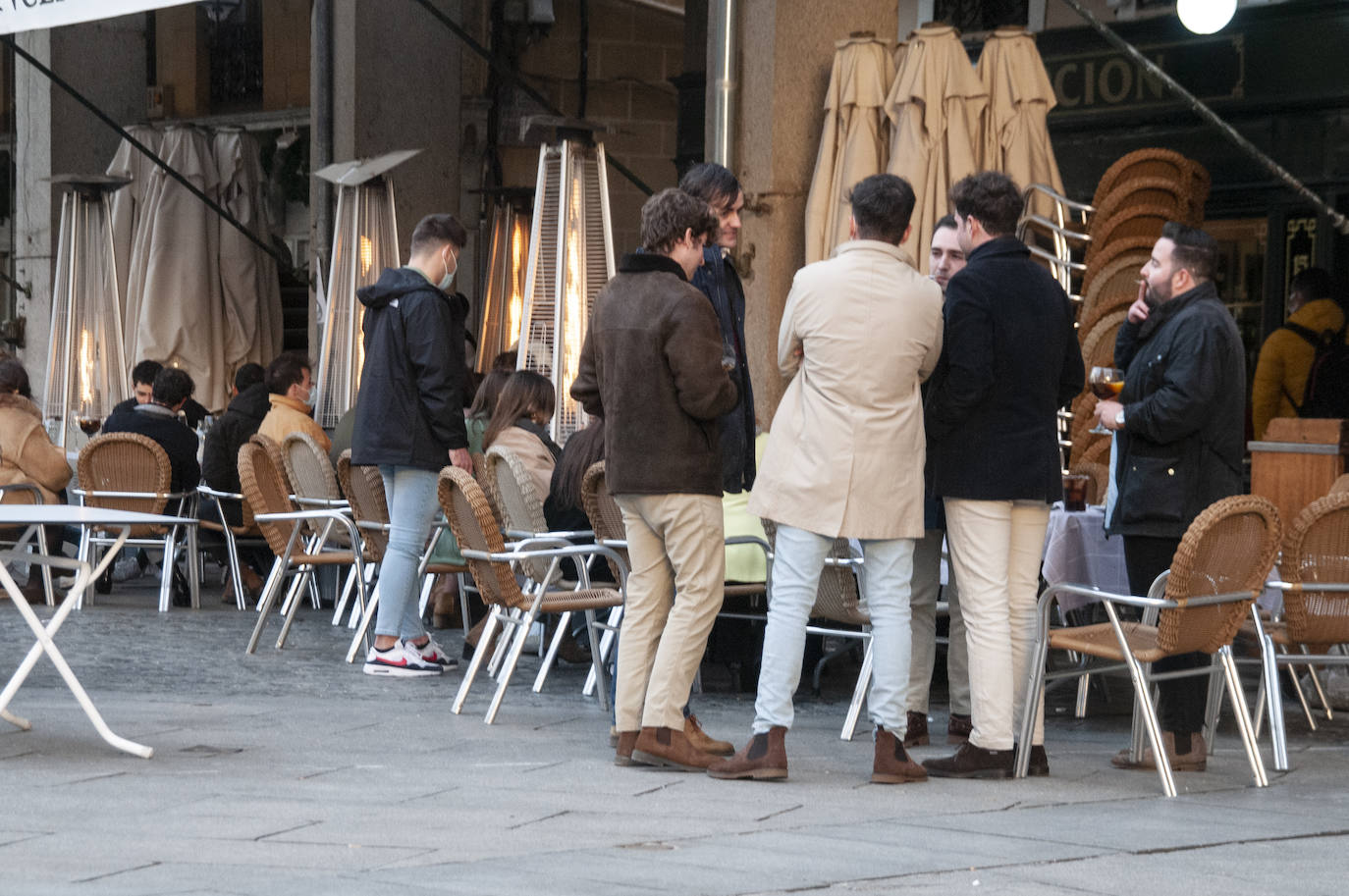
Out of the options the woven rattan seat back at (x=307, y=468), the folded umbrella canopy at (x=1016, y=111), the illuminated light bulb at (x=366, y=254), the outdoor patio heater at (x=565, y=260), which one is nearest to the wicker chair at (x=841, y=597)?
the folded umbrella canopy at (x=1016, y=111)

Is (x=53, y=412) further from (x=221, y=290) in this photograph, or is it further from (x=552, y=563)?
(x=552, y=563)

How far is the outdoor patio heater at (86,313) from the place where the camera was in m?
14.6

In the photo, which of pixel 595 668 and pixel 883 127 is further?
Result: pixel 883 127

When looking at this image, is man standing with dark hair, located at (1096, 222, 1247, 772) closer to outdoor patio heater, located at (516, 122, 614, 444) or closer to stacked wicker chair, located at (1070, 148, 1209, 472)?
stacked wicker chair, located at (1070, 148, 1209, 472)

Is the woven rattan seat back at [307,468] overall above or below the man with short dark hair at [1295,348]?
below

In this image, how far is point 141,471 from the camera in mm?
11133

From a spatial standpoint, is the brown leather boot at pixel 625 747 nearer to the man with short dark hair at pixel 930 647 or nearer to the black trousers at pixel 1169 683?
the man with short dark hair at pixel 930 647

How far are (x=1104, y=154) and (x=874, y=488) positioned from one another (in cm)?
819

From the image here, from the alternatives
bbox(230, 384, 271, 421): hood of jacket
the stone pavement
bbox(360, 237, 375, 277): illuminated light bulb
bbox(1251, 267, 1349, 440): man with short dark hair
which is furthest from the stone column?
bbox(360, 237, 375, 277): illuminated light bulb

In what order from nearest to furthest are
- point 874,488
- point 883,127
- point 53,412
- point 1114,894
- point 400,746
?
point 1114,894 < point 874,488 < point 400,746 < point 883,127 < point 53,412

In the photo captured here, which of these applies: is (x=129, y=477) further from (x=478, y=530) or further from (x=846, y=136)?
(x=478, y=530)

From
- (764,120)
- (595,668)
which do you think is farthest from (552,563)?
(764,120)

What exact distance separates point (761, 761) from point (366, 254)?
783 cm

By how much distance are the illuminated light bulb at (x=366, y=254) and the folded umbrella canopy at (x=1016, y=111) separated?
5105 mm
